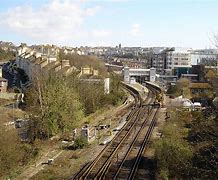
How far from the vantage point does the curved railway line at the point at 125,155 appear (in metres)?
15.2

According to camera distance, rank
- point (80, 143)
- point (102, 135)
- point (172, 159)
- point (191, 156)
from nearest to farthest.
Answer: point (191, 156) < point (172, 159) < point (80, 143) < point (102, 135)

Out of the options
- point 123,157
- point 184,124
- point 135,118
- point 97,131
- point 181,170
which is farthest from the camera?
point 135,118

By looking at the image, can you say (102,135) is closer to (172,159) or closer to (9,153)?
(9,153)

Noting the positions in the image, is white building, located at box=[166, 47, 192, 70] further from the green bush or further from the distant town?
the green bush

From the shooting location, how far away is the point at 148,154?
735 inches

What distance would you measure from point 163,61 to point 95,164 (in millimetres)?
75904

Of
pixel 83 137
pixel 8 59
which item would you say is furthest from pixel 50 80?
pixel 8 59

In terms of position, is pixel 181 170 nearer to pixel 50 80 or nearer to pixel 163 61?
pixel 50 80

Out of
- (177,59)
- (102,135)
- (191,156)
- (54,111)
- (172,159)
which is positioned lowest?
(102,135)

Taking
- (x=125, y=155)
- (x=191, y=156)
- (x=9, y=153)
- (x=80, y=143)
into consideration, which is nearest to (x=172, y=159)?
(x=191, y=156)

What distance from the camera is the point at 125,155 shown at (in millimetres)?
18422

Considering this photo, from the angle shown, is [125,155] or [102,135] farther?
[102,135]

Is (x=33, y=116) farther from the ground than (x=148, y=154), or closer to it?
farther from the ground

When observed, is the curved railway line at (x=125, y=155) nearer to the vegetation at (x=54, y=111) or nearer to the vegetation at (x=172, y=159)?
the vegetation at (x=172, y=159)
